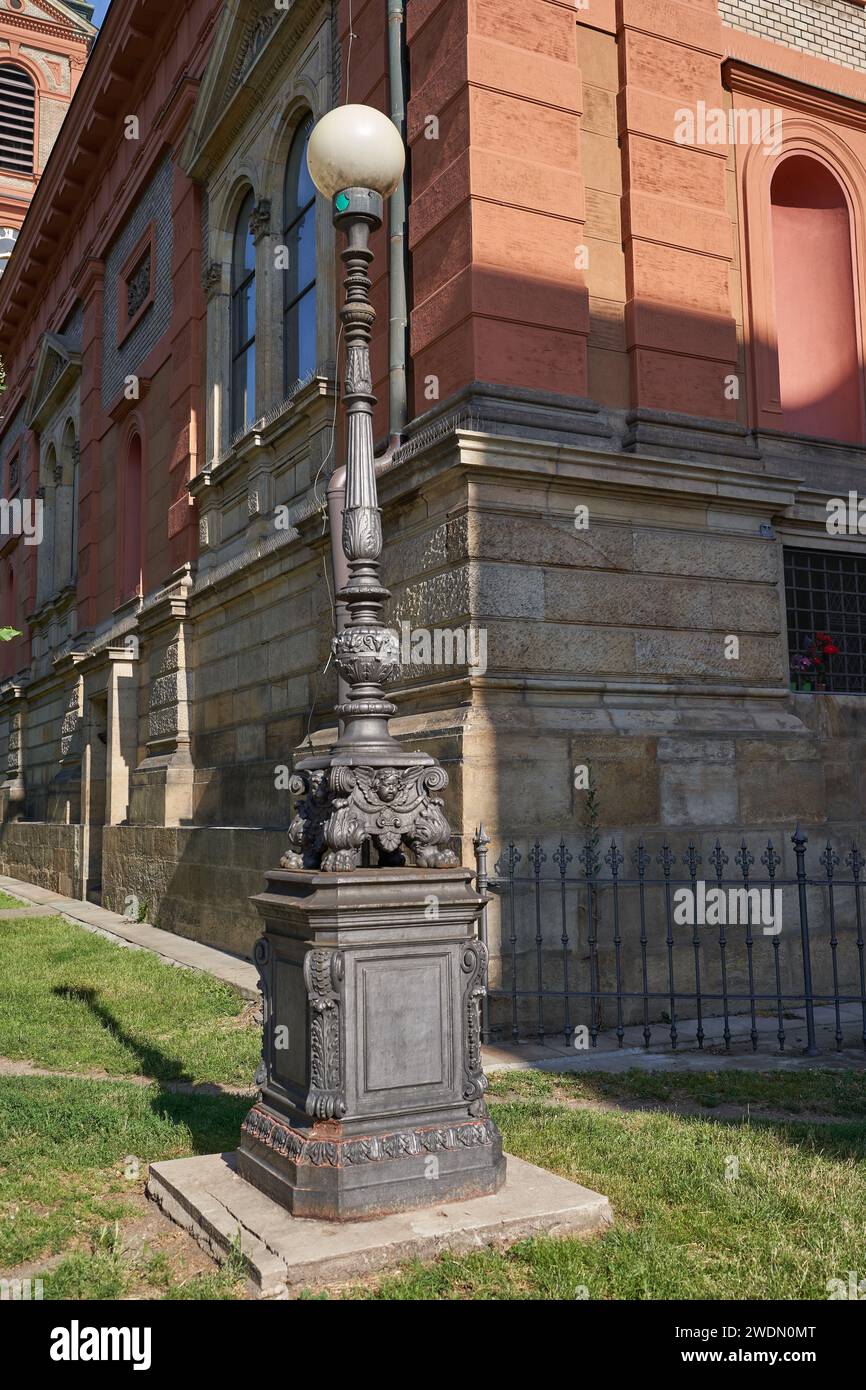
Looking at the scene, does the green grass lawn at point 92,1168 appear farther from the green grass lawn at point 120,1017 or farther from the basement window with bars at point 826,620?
the basement window with bars at point 826,620

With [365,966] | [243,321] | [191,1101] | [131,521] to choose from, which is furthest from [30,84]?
[365,966]

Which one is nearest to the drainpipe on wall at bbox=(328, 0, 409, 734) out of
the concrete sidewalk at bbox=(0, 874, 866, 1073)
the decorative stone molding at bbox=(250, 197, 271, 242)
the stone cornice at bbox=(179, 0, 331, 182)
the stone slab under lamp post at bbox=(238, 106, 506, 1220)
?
the stone cornice at bbox=(179, 0, 331, 182)

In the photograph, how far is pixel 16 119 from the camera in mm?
37094

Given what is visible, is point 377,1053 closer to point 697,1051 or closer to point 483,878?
point 483,878

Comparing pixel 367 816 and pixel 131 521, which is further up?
pixel 131 521

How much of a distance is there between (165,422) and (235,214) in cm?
334

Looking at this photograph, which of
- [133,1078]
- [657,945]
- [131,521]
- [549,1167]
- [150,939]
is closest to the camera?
[549,1167]

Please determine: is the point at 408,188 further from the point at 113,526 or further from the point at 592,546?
the point at 113,526

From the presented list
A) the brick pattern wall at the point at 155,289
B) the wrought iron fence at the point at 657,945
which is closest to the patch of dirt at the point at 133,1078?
the wrought iron fence at the point at 657,945

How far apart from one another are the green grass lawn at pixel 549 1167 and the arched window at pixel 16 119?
36.7m

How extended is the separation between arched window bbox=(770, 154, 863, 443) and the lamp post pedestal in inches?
319

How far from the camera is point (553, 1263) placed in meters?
3.78

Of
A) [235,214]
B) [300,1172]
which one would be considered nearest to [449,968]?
[300,1172]

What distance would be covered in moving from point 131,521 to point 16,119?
2550 cm
